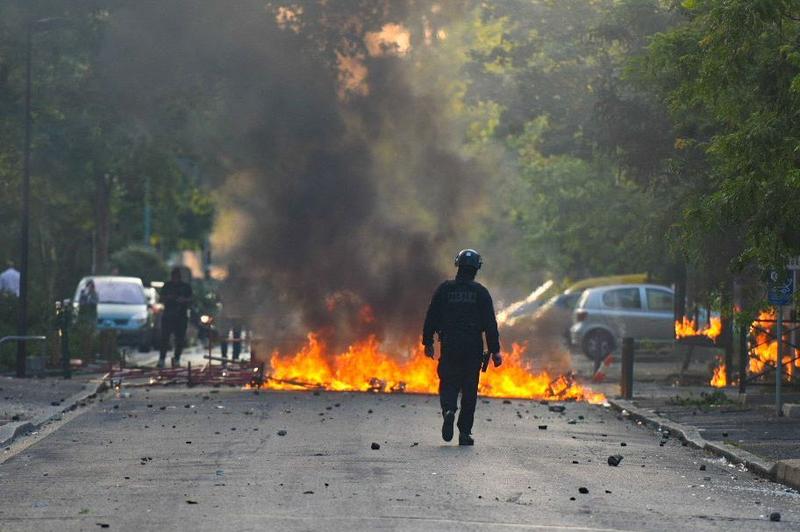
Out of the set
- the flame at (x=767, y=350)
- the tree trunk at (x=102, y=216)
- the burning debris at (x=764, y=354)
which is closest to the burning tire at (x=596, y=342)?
the burning debris at (x=764, y=354)

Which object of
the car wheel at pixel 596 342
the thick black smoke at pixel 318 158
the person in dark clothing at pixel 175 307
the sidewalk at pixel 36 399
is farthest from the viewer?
the car wheel at pixel 596 342

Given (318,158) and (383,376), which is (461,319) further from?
(318,158)

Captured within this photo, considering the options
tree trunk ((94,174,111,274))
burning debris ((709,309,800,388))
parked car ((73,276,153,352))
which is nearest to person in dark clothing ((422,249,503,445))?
burning debris ((709,309,800,388))

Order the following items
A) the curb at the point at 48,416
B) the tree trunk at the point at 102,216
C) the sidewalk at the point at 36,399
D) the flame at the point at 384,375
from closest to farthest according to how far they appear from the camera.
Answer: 1. the curb at the point at 48,416
2. the sidewalk at the point at 36,399
3. the flame at the point at 384,375
4. the tree trunk at the point at 102,216

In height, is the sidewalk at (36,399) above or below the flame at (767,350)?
below

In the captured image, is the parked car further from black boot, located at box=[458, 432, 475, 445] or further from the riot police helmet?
black boot, located at box=[458, 432, 475, 445]

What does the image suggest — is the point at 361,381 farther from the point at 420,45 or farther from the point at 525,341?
the point at 420,45

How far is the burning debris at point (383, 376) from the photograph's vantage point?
23.3 m

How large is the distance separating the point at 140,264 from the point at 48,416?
37.9m

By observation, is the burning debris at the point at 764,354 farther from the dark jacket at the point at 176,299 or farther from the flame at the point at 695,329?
the dark jacket at the point at 176,299

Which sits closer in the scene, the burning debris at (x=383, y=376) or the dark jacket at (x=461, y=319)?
the dark jacket at (x=461, y=319)

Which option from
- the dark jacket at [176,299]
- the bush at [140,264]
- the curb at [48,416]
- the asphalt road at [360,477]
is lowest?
the asphalt road at [360,477]

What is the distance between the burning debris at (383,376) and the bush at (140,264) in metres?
30.3

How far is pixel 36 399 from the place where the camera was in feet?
67.9
